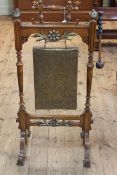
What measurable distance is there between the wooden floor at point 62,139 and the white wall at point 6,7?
266cm

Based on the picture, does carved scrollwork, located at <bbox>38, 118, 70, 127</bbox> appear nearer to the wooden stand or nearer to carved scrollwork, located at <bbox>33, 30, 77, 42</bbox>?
the wooden stand

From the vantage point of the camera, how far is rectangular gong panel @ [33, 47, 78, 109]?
6.57ft

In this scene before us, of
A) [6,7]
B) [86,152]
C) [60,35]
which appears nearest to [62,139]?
[86,152]

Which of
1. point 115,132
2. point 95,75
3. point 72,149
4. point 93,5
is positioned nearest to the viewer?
point 72,149

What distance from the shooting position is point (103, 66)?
3.81 meters

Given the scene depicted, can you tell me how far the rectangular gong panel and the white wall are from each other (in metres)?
4.08

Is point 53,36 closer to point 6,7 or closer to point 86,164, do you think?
point 86,164

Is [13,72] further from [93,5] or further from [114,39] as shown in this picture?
[93,5]

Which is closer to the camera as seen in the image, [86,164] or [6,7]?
[86,164]

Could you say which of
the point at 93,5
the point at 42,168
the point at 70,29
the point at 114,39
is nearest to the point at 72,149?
the point at 42,168

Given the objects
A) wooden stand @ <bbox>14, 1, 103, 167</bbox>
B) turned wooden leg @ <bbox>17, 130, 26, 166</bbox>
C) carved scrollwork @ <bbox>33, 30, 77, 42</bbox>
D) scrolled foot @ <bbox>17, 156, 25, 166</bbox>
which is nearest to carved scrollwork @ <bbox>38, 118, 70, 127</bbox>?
wooden stand @ <bbox>14, 1, 103, 167</bbox>

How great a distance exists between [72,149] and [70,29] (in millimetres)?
850

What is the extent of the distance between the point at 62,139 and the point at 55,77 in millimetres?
573

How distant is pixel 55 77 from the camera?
81.8 inches
